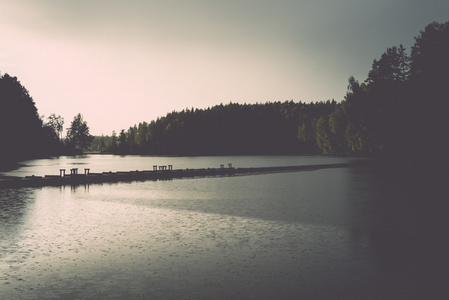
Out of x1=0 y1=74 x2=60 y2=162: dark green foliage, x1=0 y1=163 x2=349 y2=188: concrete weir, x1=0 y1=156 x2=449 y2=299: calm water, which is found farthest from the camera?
x1=0 y1=74 x2=60 y2=162: dark green foliage

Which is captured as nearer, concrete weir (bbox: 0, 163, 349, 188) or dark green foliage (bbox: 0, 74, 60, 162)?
concrete weir (bbox: 0, 163, 349, 188)

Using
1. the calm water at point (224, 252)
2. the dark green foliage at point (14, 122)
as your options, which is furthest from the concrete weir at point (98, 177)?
the dark green foliage at point (14, 122)

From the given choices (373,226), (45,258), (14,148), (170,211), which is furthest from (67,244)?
(14,148)

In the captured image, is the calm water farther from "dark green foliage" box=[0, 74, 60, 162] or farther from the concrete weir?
"dark green foliage" box=[0, 74, 60, 162]

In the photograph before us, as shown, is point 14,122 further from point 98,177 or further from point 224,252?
point 224,252

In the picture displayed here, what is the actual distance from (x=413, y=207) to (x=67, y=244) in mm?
18913

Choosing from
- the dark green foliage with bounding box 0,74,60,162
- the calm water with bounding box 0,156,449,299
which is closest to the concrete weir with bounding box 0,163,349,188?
the calm water with bounding box 0,156,449,299

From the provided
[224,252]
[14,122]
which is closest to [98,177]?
[224,252]

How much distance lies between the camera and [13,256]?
11.9 m

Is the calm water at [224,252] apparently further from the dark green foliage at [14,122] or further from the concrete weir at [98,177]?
the dark green foliage at [14,122]

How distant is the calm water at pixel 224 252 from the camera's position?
905 cm

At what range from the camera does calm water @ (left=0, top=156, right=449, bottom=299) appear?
9055 millimetres

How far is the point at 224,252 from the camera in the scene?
1254 centimetres

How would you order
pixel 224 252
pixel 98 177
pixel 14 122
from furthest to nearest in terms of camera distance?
pixel 14 122 < pixel 98 177 < pixel 224 252
